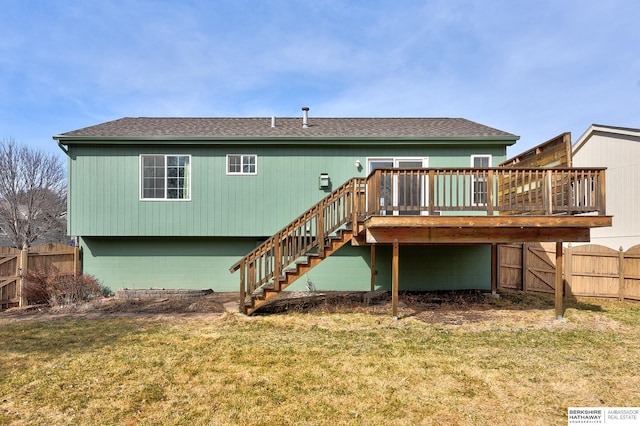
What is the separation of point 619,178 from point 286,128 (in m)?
12.9

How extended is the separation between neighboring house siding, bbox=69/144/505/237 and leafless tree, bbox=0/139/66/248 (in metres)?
15.5

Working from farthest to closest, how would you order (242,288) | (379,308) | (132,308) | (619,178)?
(619,178), (132,308), (379,308), (242,288)

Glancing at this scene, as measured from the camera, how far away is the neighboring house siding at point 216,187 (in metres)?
9.69

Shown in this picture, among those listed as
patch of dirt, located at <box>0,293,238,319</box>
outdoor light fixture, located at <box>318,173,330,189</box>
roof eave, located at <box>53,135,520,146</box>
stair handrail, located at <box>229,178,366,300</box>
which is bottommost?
patch of dirt, located at <box>0,293,238,319</box>

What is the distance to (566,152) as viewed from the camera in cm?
693

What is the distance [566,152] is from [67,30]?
45.1 ft

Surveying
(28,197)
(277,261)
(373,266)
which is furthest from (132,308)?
(28,197)

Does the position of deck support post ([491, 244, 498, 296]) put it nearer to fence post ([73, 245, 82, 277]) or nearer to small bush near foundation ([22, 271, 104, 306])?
small bush near foundation ([22, 271, 104, 306])

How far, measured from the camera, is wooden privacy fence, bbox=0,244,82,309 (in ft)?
26.9

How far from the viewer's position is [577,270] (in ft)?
31.9

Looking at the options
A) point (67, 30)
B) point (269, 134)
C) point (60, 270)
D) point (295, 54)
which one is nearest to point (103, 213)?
point (60, 270)

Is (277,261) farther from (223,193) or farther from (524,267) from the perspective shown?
(524,267)

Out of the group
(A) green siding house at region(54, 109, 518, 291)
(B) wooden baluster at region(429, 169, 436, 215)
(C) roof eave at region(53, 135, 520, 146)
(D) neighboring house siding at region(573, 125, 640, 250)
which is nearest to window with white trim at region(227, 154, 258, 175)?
(A) green siding house at region(54, 109, 518, 291)

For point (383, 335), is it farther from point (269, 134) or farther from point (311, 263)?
point (269, 134)
